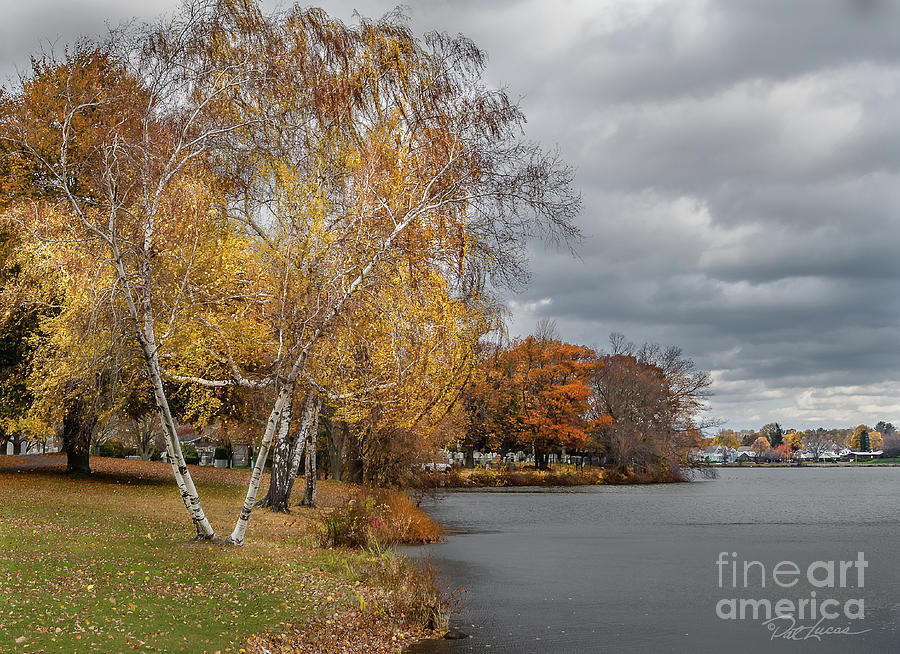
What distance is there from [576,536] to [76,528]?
18.7 metres

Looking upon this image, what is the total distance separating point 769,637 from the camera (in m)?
13.0

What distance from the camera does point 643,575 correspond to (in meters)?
19.6

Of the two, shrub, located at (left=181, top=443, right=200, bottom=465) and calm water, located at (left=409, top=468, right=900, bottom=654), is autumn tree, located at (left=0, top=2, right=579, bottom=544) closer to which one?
calm water, located at (left=409, top=468, right=900, bottom=654)

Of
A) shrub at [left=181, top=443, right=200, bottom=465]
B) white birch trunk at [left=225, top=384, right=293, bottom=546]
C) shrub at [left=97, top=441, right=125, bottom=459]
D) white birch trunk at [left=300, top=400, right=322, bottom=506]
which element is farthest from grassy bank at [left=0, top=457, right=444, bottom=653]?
shrub at [left=181, top=443, right=200, bottom=465]

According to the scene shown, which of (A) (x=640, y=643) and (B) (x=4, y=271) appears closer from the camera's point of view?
(A) (x=640, y=643)

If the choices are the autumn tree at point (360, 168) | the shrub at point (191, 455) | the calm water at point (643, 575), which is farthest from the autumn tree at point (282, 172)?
→ the shrub at point (191, 455)

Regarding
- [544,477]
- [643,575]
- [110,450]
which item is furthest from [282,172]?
[544,477]

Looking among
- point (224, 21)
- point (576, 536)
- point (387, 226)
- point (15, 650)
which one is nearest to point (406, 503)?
point (576, 536)

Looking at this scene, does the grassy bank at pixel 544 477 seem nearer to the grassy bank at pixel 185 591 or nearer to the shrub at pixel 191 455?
the shrub at pixel 191 455

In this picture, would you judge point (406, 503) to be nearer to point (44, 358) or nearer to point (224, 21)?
point (44, 358)

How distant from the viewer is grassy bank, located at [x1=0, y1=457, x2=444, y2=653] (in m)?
9.66
